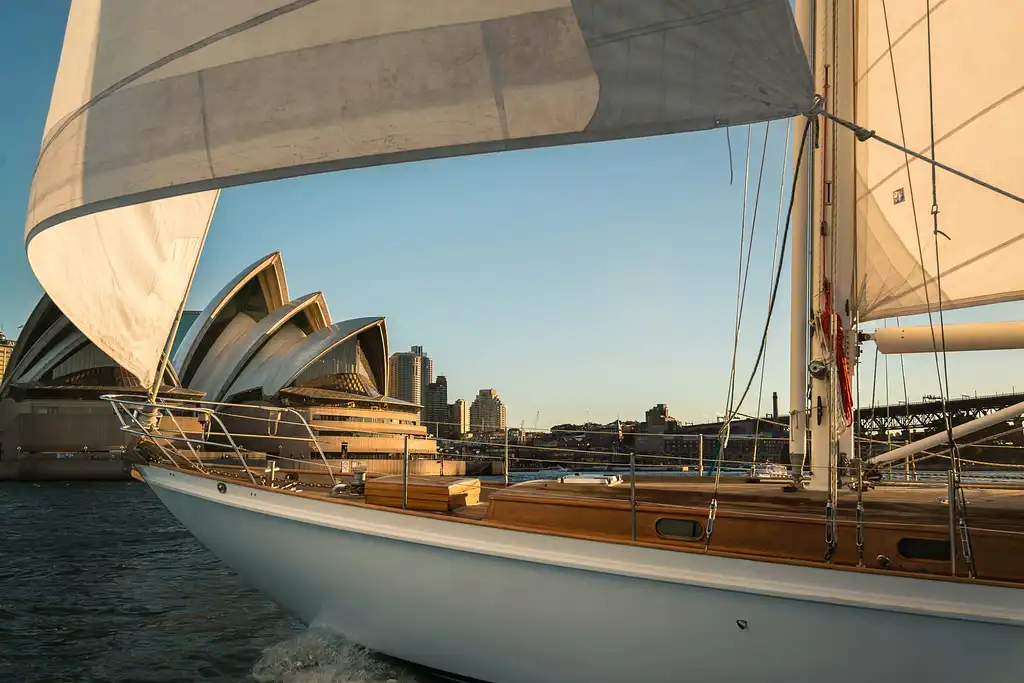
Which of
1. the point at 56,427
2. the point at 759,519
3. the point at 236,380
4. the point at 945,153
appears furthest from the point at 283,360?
the point at 759,519

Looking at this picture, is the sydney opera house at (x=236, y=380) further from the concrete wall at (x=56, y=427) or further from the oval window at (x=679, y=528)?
the oval window at (x=679, y=528)

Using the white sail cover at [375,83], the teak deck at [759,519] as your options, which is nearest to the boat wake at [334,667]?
the teak deck at [759,519]

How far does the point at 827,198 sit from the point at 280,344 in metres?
49.4

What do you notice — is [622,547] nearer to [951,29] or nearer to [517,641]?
[517,641]

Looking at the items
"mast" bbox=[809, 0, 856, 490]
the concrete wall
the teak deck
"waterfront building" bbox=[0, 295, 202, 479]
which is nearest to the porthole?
the teak deck

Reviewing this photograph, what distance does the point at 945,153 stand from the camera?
249 inches

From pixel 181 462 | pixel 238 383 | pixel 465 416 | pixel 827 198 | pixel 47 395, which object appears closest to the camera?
pixel 827 198

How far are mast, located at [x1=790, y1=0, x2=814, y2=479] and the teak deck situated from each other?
1.81ft

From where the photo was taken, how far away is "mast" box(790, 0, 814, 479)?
6.02m

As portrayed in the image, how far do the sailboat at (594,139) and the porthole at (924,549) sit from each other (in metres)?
0.01

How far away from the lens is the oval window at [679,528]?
14.9 feet

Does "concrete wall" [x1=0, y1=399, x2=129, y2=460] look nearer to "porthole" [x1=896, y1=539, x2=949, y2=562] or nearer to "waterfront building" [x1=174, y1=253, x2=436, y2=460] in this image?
"waterfront building" [x1=174, y1=253, x2=436, y2=460]

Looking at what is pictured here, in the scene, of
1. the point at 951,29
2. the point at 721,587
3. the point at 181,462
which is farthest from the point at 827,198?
the point at 181,462

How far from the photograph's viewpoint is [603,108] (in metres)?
3.49
